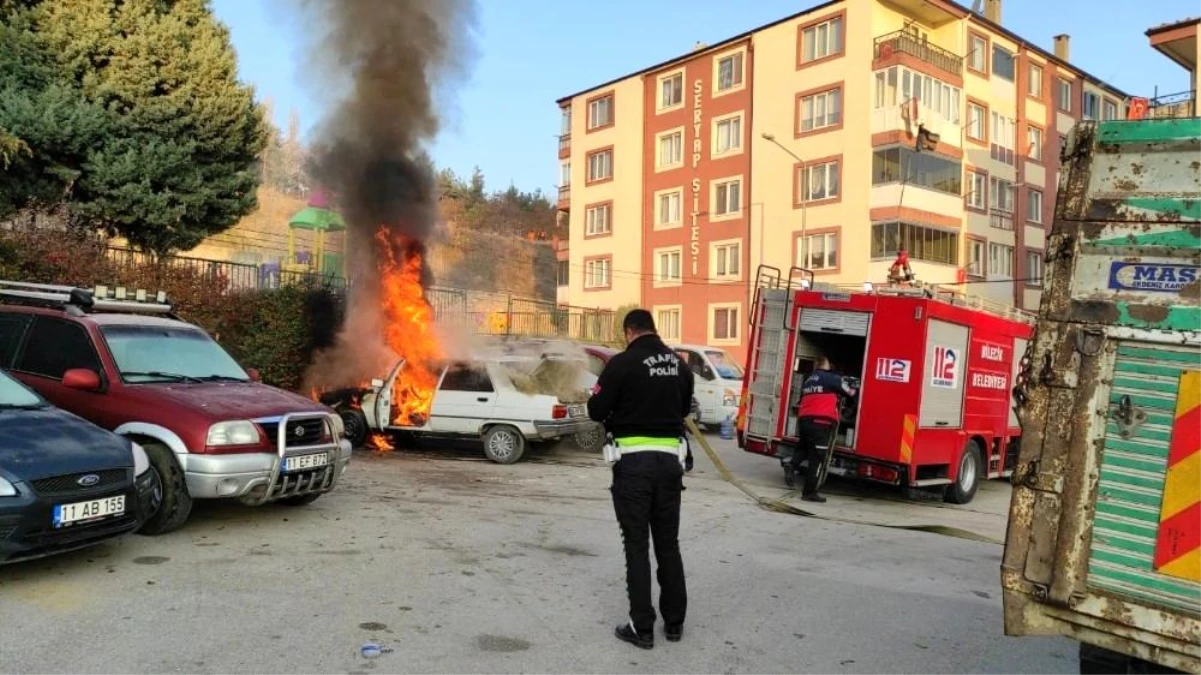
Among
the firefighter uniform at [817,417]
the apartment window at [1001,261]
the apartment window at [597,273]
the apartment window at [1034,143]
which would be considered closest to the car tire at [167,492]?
the firefighter uniform at [817,417]

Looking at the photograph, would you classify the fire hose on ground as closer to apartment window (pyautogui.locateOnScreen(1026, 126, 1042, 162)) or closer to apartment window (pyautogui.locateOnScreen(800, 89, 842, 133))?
apartment window (pyautogui.locateOnScreen(800, 89, 842, 133))

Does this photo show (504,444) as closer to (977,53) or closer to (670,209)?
(670,209)

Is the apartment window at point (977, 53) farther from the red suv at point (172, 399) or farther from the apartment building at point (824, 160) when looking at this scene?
the red suv at point (172, 399)

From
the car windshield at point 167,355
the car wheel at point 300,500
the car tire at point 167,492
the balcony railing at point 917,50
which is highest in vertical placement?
the balcony railing at point 917,50

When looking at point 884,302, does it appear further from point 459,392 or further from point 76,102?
point 76,102

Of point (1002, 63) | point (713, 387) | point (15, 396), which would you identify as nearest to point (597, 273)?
point (1002, 63)

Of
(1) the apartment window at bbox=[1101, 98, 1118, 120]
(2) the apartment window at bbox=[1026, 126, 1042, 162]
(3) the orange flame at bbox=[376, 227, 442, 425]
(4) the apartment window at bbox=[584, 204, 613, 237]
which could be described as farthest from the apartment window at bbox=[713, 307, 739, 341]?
(3) the orange flame at bbox=[376, 227, 442, 425]

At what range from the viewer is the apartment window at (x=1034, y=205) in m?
37.0

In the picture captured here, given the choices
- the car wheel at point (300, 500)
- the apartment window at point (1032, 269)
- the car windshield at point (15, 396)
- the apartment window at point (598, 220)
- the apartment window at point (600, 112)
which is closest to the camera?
the car windshield at point (15, 396)

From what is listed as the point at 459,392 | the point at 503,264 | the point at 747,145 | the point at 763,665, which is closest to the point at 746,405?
the point at 459,392

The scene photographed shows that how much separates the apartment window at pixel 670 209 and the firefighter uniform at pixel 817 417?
2876 centimetres

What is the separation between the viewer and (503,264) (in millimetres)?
57281

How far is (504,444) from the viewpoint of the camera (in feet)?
39.8

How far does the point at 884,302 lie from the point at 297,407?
674cm
